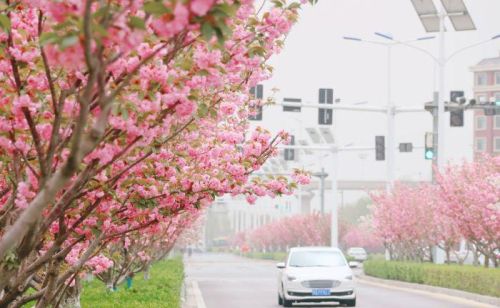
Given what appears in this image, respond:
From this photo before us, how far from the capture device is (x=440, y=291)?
107 ft

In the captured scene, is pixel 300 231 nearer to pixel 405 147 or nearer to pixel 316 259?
pixel 405 147

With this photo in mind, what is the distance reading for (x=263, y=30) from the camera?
8.20 metres

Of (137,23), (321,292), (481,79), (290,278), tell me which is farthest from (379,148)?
(481,79)

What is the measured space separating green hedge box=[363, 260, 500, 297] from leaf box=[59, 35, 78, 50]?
22984 millimetres

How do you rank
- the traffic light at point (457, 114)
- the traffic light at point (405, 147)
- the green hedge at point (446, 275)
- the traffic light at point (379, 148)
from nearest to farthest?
1. the green hedge at point (446, 275)
2. the traffic light at point (457, 114)
3. the traffic light at point (379, 148)
4. the traffic light at point (405, 147)

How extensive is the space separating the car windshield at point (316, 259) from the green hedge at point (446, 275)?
368 cm

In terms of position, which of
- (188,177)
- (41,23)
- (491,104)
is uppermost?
(491,104)

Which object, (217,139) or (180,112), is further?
(217,139)

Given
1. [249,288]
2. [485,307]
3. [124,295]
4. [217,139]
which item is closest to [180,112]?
[217,139]

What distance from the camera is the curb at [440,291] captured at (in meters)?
26.6

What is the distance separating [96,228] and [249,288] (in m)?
28.3

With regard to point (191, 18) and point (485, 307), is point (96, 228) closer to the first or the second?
point (191, 18)

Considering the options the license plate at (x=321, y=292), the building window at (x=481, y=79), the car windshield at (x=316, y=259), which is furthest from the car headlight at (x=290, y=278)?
the building window at (x=481, y=79)

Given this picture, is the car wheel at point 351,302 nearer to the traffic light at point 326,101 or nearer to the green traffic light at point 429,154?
the green traffic light at point 429,154
